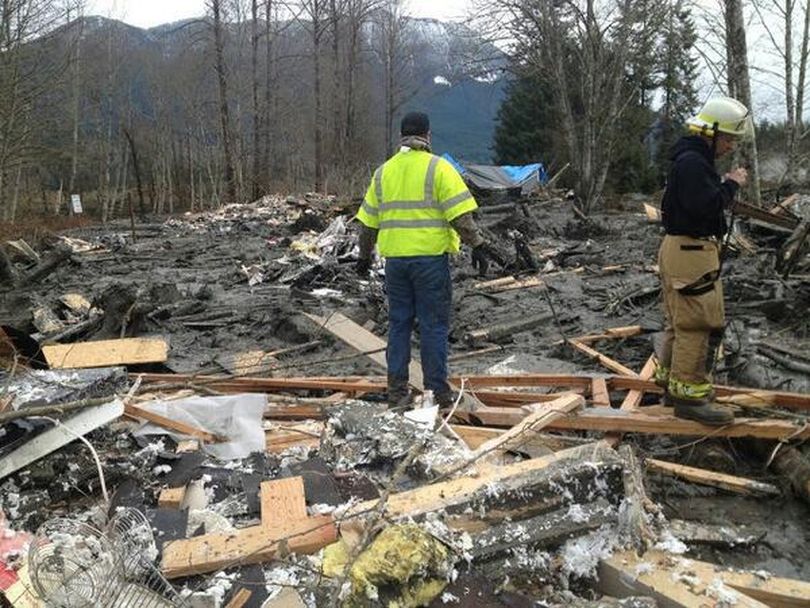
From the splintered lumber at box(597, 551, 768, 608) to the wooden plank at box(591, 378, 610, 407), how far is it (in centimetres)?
182

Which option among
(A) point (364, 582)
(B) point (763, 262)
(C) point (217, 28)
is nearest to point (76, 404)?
(A) point (364, 582)

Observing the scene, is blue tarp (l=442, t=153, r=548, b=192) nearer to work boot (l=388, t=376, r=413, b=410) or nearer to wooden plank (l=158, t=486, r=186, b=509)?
work boot (l=388, t=376, r=413, b=410)

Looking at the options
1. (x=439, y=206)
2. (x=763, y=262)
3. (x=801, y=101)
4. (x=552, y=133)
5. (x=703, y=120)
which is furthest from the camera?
(x=552, y=133)

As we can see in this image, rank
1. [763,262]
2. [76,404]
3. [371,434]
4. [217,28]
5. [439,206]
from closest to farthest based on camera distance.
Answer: [76,404]
[371,434]
[439,206]
[763,262]
[217,28]

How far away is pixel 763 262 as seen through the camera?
30.5 ft

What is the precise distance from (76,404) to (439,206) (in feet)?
8.26

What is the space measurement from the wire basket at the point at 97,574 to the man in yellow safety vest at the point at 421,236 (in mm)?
2382

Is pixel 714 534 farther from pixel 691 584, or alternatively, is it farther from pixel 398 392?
pixel 398 392

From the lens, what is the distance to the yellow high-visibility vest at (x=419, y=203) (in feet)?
15.0

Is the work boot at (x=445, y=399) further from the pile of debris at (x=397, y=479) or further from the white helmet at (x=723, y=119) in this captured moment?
the white helmet at (x=723, y=119)

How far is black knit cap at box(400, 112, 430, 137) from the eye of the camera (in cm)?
469

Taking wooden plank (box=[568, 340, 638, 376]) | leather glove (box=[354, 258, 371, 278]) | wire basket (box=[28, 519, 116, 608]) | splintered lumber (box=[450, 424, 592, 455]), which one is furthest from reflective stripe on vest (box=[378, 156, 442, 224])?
wire basket (box=[28, 519, 116, 608])

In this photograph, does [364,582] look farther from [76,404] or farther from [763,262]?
[763,262]

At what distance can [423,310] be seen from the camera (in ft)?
15.7
